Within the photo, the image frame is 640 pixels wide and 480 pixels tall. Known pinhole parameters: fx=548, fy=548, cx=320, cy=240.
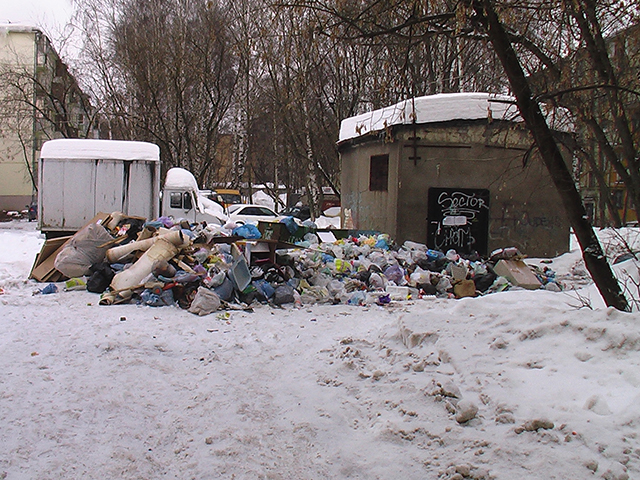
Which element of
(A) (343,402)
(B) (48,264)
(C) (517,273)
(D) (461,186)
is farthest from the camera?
(D) (461,186)

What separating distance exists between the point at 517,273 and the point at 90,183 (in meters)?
10.2

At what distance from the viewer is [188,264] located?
8.73m

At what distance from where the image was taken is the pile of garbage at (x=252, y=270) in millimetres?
8047

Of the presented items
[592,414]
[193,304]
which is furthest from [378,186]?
[592,414]

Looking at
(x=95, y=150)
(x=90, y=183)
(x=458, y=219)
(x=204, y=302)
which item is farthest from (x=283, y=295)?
(x=95, y=150)

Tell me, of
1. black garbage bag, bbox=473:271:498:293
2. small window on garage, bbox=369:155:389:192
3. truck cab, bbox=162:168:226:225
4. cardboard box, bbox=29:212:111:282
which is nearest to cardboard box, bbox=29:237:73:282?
cardboard box, bbox=29:212:111:282

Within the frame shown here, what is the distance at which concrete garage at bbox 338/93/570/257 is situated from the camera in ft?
41.7

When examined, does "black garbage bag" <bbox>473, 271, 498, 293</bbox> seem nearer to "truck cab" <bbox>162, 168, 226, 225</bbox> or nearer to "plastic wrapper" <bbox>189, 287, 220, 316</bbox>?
"plastic wrapper" <bbox>189, 287, 220, 316</bbox>

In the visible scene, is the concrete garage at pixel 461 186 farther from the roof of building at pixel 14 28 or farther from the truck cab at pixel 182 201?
the roof of building at pixel 14 28

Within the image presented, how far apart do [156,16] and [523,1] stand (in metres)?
25.7

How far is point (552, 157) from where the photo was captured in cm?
466

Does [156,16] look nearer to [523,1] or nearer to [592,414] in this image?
[523,1]

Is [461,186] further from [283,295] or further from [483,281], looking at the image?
[283,295]

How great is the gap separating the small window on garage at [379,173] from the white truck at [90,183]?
556cm
